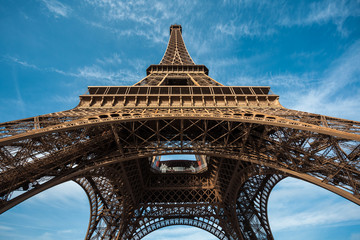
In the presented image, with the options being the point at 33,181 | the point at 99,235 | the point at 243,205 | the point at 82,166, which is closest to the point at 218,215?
the point at 243,205

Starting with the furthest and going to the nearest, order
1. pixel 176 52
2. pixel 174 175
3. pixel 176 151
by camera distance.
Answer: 1. pixel 176 52
2. pixel 174 175
3. pixel 176 151

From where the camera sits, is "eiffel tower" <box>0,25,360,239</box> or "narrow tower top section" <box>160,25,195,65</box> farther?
"narrow tower top section" <box>160,25,195,65</box>

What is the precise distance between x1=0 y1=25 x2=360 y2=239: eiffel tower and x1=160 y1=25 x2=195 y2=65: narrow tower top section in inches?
203

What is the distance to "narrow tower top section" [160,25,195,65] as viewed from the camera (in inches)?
1357

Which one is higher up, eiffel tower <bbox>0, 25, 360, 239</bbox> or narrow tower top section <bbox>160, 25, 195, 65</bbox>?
narrow tower top section <bbox>160, 25, 195, 65</bbox>

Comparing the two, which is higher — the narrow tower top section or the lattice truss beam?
the narrow tower top section

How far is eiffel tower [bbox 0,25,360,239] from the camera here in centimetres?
1032

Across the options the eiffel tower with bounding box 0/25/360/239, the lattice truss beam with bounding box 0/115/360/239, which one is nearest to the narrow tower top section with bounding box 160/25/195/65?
the eiffel tower with bounding box 0/25/360/239

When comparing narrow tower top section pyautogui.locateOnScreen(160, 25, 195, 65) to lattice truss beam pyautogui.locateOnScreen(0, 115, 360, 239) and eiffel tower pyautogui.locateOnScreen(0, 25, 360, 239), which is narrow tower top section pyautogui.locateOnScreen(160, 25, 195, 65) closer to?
eiffel tower pyautogui.locateOnScreen(0, 25, 360, 239)

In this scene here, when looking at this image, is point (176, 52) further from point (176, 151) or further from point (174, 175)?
point (176, 151)

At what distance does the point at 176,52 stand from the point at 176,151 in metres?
28.0

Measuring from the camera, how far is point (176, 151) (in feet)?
46.6

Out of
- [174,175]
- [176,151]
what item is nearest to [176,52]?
[174,175]

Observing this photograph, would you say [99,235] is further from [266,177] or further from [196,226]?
[266,177]
